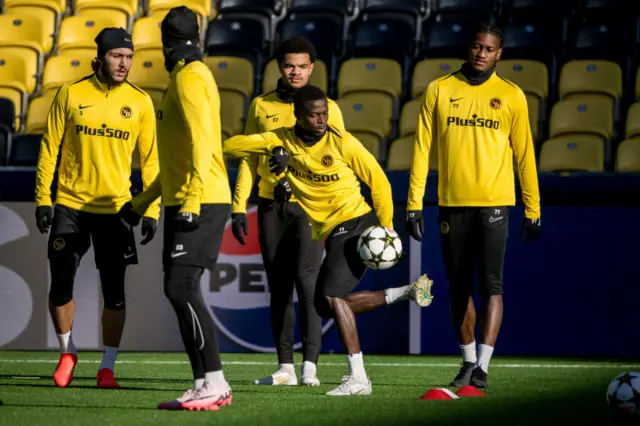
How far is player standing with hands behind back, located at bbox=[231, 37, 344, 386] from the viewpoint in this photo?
7824mm

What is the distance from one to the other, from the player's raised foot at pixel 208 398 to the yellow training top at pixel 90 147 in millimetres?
2032

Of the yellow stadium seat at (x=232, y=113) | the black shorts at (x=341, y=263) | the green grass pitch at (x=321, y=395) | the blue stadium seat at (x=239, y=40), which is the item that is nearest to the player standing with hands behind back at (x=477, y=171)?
the black shorts at (x=341, y=263)

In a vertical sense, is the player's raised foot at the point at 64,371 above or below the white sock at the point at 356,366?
below

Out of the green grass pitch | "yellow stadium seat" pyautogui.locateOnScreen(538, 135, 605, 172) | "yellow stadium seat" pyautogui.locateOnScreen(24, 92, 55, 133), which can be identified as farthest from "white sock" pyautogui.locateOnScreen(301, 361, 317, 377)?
"yellow stadium seat" pyautogui.locateOnScreen(24, 92, 55, 133)

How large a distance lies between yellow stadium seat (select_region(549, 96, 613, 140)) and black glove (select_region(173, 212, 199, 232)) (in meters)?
7.34

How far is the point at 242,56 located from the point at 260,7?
0.80 metres

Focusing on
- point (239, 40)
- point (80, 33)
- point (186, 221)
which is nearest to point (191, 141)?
point (186, 221)

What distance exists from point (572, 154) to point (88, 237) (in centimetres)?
581

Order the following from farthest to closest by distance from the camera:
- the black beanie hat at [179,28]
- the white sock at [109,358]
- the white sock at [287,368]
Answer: the white sock at [287,368] < the white sock at [109,358] < the black beanie hat at [179,28]

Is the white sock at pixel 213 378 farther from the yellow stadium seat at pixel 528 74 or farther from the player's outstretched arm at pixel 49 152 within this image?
the yellow stadium seat at pixel 528 74

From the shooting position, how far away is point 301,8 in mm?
14641

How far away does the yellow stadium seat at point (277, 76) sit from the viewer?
1311 cm

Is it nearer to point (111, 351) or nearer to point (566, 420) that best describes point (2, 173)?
point (111, 351)

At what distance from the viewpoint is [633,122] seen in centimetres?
1227
